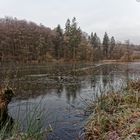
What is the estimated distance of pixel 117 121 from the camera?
8.76m

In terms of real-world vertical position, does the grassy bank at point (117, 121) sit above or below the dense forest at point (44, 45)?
below

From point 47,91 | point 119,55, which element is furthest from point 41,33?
point 47,91

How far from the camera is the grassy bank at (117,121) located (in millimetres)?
7314

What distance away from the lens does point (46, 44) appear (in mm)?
80375

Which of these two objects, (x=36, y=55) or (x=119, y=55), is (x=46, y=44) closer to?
(x=36, y=55)

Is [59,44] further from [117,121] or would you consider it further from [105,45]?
[117,121]

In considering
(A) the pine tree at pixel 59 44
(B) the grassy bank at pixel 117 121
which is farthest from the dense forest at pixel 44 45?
(B) the grassy bank at pixel 117 121

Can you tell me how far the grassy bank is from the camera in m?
7.31

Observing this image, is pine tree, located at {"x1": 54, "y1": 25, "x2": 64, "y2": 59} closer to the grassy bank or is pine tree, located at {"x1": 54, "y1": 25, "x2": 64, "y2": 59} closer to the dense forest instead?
the dense forest

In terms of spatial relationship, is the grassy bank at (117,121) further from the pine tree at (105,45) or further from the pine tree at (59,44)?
the pine tree at (105,45)

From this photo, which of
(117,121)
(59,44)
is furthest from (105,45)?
(117,121)

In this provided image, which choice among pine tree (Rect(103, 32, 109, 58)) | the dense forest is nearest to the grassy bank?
the dense forest

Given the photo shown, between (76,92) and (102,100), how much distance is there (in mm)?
7197

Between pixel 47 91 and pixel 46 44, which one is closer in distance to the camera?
pixel 47 91
